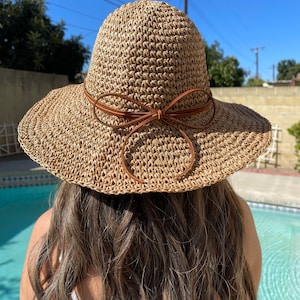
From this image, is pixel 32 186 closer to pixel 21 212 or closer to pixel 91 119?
pixel 21 212

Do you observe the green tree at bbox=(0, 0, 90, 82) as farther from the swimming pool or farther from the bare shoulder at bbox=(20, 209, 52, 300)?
the bare shoulder at bbox=(20, 209, 52, 300)

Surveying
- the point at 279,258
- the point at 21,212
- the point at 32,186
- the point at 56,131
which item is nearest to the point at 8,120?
the point at 32,186

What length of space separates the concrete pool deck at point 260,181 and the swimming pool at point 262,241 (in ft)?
0.58

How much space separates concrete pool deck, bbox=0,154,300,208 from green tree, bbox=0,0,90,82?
3.67 meters

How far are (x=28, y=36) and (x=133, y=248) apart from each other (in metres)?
9.62

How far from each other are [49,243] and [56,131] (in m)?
0.31

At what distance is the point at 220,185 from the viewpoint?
3.12ft

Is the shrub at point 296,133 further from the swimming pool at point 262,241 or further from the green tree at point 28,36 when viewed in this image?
the green tree at point 28,36

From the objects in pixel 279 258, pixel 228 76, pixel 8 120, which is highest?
pixel 228 76

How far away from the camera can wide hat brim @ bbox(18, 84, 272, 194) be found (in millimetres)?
795

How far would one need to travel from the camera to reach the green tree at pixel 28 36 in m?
9.13

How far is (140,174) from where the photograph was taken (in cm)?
80

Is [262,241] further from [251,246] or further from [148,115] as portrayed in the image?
[148,115]

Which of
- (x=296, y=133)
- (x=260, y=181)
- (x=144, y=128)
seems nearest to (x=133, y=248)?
(x=144, y=128)
